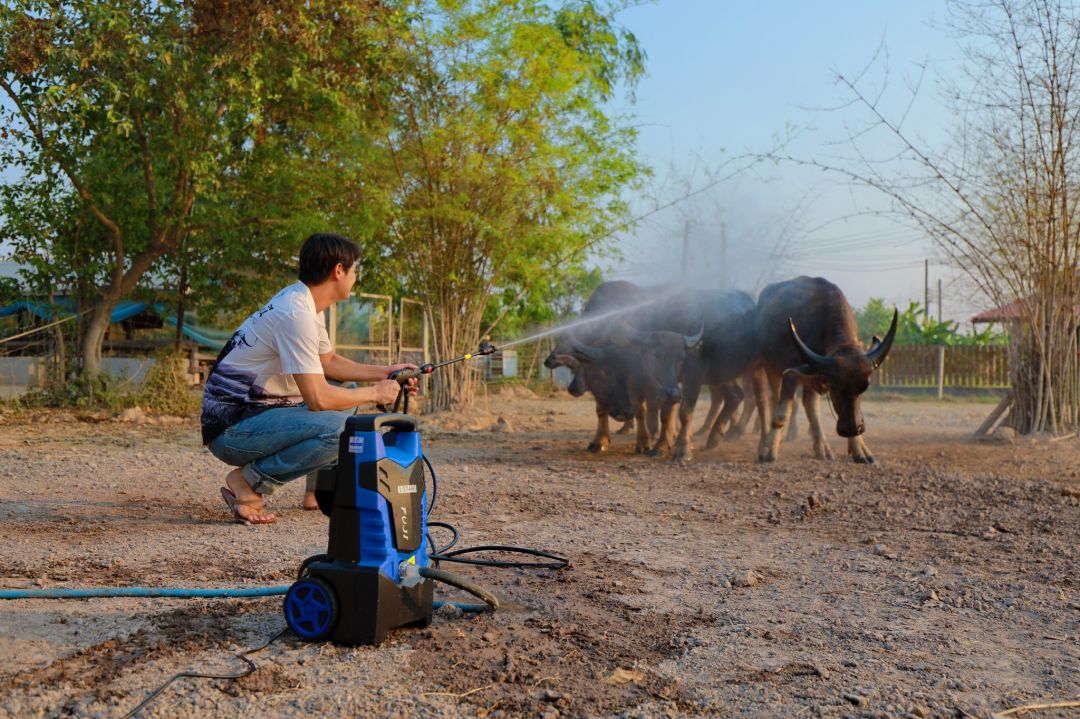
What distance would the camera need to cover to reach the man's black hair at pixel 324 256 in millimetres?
5199

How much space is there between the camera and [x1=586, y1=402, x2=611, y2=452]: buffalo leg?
11055 mm

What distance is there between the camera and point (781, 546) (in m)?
5.72

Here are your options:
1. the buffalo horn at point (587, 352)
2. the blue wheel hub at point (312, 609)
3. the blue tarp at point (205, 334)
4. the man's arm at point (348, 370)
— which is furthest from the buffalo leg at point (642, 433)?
the blue tarp at point (205, 334)

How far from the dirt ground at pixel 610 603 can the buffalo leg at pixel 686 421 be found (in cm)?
123

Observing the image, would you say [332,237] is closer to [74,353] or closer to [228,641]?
[228,641]

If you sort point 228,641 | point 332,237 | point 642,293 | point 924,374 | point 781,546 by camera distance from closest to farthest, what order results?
point 228,641, point 332,237, point 781,546, point 642,293, point 924,374

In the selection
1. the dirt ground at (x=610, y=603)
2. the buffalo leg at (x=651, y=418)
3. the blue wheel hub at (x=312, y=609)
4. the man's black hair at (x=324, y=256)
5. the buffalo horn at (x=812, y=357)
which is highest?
the man's black hair at (x=324, y=256)

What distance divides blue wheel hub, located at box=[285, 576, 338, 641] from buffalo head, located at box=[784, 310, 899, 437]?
6536 millimetres

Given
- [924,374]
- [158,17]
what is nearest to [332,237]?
[158,17]

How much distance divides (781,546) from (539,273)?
10.3m

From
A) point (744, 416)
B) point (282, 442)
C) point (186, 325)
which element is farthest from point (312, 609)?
point (186, 325)

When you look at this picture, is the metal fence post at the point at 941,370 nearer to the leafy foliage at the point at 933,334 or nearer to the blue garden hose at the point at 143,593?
the leafy foliage at the point at 933,334

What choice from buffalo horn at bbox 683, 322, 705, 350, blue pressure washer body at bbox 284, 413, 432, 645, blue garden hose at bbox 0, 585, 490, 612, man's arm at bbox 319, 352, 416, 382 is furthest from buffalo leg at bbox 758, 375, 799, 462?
blue pressure washer body at bbox 284, 413, 432, 645

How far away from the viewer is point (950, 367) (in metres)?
27.2
